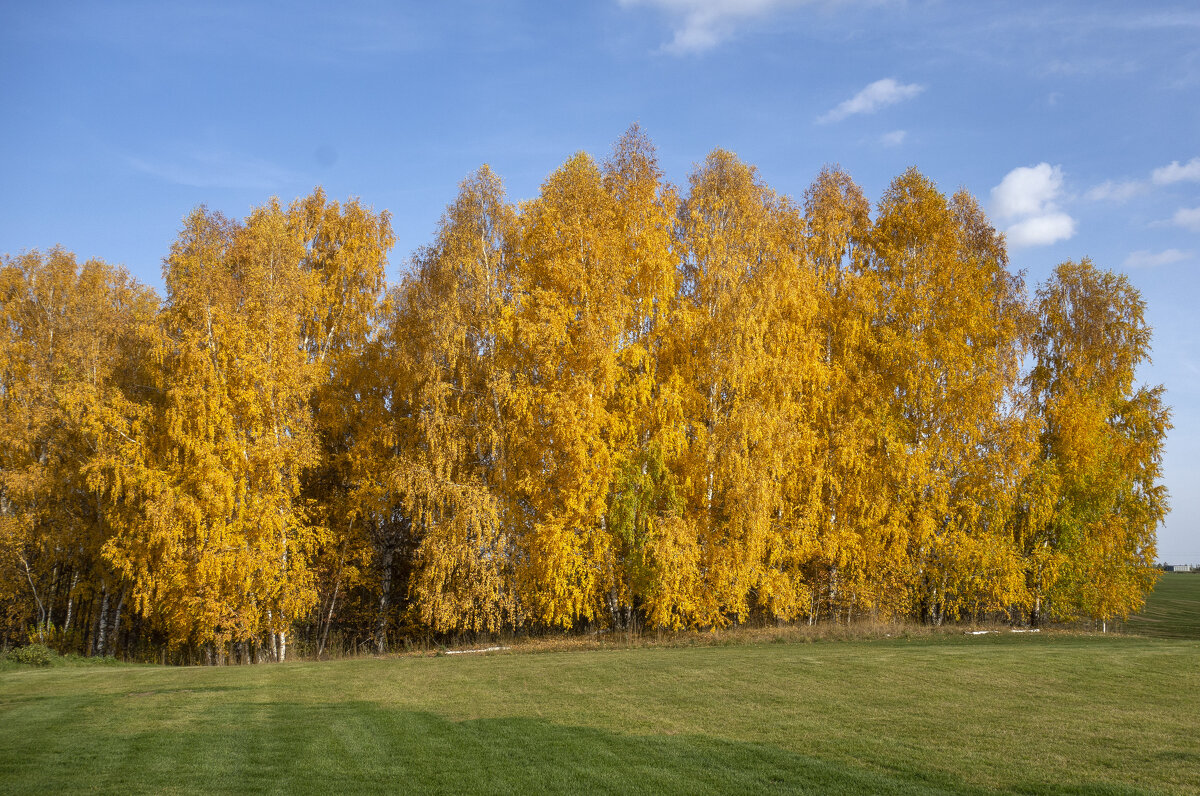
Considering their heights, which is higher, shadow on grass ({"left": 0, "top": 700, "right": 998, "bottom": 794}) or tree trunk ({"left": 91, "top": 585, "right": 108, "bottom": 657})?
shadow on grass ({"left": 0, "top": 700, "right": 998, "bottom": 794})

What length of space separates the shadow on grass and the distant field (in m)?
28.3

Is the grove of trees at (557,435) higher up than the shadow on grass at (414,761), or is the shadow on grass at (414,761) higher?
the grove of trees at (557,435)

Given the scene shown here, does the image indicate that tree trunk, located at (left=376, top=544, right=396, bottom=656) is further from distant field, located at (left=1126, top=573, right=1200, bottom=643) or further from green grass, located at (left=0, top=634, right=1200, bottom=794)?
distant field, located at (left=1126, top=573, right=1200, bottom=643)

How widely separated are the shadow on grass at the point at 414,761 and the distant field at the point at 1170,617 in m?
28.3

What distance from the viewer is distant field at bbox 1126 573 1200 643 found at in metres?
32.4

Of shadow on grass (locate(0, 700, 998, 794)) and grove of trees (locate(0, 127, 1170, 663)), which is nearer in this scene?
shadow on grass (locate(0, 700, 998, 794))

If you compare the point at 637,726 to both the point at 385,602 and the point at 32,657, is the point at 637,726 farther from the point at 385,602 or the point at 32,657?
the point at 32,657

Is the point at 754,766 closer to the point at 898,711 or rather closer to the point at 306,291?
the point at 898,711

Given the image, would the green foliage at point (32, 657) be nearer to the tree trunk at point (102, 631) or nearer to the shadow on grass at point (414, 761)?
the tree trunk at point (102, 631)

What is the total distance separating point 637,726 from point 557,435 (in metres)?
11.8

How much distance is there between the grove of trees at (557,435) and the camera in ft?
71.3

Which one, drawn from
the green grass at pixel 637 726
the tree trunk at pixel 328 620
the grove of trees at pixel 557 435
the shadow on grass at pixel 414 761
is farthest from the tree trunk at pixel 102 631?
the shadow on grass at pixel 414 761

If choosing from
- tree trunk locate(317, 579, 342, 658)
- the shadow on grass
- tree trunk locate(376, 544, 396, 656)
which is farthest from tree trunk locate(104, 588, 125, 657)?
the shadow on grass

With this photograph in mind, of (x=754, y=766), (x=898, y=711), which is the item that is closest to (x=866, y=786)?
(x=754, y=766)
